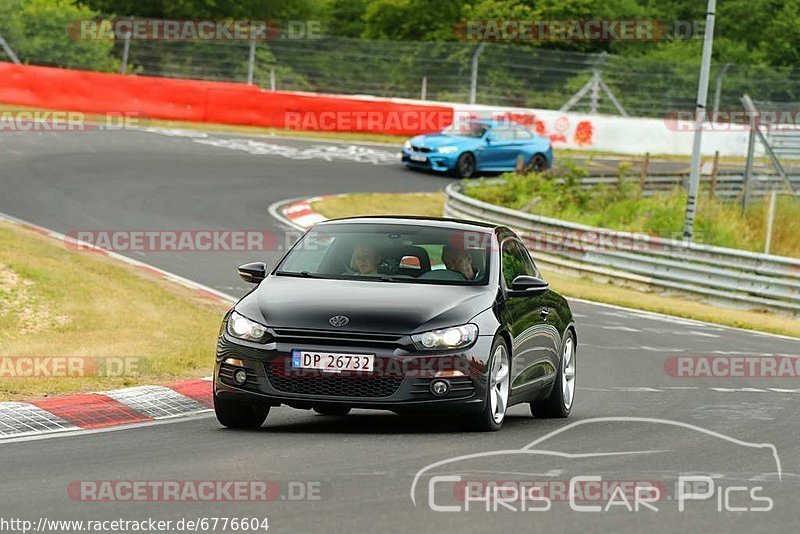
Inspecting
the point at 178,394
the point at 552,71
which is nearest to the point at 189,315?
the point at 178,394

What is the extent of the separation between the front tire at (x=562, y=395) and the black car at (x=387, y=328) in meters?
0.33

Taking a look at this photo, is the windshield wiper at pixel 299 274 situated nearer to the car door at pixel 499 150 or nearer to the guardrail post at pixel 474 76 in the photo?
the car door at pixel 499 150

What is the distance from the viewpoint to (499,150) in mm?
37469

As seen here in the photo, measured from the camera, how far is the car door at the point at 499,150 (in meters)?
37.2

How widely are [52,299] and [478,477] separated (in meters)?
9.16

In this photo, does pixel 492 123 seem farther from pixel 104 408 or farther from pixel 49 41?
pixel 104 408

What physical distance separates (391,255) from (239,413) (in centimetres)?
158

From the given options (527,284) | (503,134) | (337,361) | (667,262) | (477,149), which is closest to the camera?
(337,361)

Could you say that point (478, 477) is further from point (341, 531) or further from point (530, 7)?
point (530, 7)

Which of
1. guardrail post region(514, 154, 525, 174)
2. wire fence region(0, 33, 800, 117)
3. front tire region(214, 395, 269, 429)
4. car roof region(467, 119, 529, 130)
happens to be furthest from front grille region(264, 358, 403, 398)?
wire fence region(0, 33, 800, 117)

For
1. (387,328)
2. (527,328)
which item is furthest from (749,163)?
(387,328)

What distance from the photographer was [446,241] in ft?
35.9

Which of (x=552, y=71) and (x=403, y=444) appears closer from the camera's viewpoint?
(x=403, y=444)

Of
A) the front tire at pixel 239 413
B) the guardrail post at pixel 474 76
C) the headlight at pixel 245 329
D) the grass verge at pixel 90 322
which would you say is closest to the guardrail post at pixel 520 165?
the guardrail post at pixel 474 76
